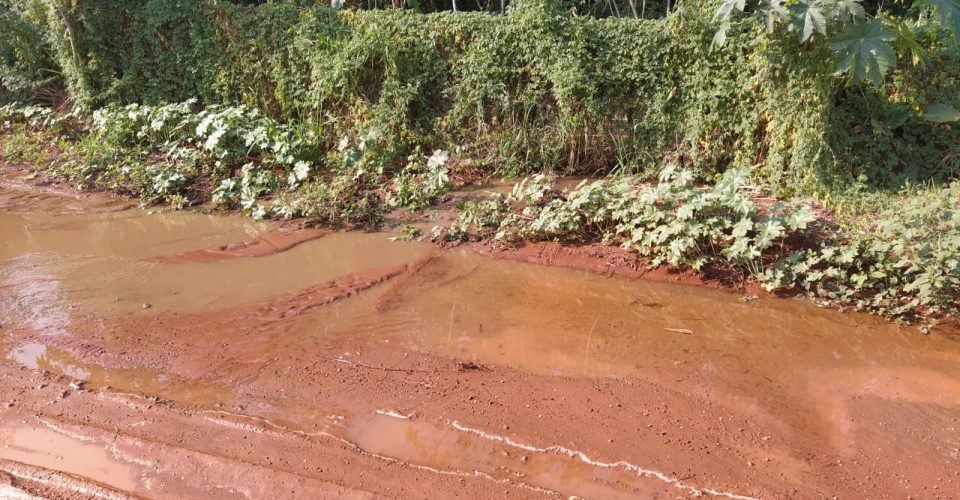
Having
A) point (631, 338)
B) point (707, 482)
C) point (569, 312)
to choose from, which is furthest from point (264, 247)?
point (707, 482)

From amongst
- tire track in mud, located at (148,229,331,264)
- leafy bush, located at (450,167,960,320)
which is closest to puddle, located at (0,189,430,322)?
tire track in mud, located at (148,229,331,264)

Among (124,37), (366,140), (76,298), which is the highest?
(124,37)

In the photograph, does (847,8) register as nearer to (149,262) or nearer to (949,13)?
(949,13)

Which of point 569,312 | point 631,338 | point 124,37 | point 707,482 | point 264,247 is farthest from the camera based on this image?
point 124,37

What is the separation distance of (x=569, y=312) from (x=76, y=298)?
13.9 ft

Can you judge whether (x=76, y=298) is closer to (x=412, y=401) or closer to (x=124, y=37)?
(x=412, y=401)

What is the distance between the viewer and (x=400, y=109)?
29.0 feet

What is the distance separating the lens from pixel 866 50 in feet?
20.5

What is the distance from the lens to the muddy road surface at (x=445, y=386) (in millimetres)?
3660

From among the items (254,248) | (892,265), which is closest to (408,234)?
Result: (254,248)

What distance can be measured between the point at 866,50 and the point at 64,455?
6881 millimetres

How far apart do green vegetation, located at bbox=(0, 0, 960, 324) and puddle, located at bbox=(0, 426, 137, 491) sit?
13.3ft

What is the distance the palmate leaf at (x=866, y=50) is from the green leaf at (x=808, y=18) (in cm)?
29

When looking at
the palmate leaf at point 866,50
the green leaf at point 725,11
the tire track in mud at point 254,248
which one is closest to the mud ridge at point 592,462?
the tire track in mud at point 254,248
